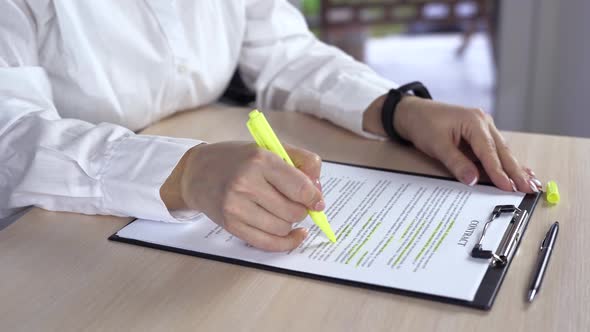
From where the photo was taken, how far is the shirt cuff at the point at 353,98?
3.27ft

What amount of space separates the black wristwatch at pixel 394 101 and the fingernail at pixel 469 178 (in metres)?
0.15

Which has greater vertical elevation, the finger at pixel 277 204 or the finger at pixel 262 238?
the finger at pixel 277 204

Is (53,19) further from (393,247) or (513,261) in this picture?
(513,261)

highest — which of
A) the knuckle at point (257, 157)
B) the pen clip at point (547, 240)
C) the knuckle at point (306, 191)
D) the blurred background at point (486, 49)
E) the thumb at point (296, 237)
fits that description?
the knuckle at point (257, 157)

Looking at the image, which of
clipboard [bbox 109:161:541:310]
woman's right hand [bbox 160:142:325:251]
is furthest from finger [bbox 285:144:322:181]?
clipboard [bbox 109:161:541:310]

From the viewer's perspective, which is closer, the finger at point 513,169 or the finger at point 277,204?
the finger at point 277,204

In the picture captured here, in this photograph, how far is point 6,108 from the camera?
0.85 m

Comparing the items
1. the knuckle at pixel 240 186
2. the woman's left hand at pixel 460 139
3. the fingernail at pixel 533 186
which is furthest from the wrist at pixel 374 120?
the knuckle at pixel 240 186

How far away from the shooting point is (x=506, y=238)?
667 millimetres

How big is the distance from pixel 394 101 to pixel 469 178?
210 mm

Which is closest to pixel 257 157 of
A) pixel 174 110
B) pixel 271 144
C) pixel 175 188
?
pixel 271 144

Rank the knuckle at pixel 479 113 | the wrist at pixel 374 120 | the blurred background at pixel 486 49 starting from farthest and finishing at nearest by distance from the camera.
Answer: the blurred background at pixel 486 49, the wrist at pixel 374 120, the knuckle at pixel 479 113

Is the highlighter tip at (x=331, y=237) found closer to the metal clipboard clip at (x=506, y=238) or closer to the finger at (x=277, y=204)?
the finger at (x=277, y=204)

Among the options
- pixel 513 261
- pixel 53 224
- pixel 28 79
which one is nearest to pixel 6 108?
pixel 28 79
